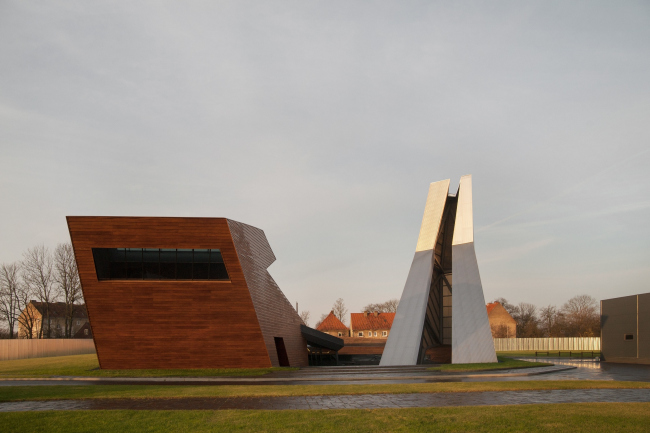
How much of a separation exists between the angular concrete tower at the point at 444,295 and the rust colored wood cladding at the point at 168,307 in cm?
733

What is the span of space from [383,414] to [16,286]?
166 ft

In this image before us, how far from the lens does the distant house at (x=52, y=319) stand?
50603 millimetres

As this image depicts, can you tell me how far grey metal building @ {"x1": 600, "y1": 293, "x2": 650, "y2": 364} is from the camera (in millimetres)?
30297

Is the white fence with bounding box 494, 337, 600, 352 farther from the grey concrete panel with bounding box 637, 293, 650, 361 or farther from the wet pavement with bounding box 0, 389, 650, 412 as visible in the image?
the wet pavement with bounding box 0, 389, 650, 412

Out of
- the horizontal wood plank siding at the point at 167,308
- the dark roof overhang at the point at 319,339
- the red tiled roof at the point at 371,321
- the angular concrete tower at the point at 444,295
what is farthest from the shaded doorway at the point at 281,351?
the red tiled roof at the point at 371,321

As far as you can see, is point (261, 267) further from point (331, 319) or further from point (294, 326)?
point (331, 319)

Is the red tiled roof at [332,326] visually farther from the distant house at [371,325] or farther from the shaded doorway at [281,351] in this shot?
the shaded doorway at [281,351]

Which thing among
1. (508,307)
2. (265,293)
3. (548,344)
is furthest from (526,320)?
(265,293)

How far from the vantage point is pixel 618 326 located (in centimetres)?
3272

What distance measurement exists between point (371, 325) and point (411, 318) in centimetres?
4406

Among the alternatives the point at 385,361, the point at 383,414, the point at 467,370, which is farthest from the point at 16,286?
the point at 383,414

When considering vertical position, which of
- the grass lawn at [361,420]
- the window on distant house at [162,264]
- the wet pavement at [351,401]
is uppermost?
the window on distant house at [162,264]

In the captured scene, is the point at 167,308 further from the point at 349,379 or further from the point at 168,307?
the point at 349,379

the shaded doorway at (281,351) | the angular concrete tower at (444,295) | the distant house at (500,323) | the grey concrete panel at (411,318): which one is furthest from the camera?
the distant house at (500,323)
